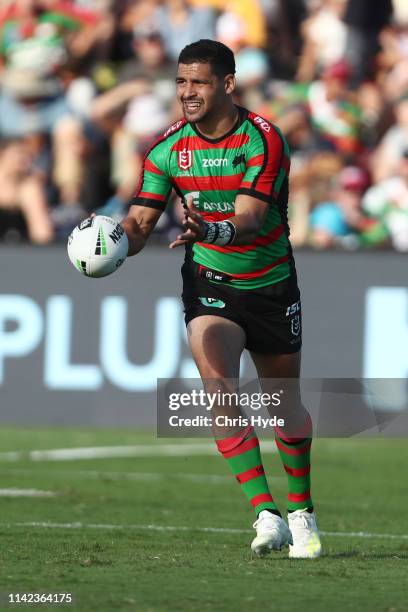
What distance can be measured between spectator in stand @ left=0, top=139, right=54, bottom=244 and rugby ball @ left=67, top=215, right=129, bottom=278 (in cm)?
925

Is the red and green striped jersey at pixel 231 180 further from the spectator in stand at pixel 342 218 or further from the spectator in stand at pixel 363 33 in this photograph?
the spectator in stand at pixel 363 33

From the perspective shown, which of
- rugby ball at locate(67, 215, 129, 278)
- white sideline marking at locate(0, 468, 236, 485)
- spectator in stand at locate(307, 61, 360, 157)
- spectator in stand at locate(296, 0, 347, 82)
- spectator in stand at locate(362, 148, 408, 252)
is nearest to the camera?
rugby ball at locate(67, 215, 129, 278)

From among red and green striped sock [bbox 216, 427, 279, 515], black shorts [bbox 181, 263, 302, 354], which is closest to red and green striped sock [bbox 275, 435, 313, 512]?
Answer: red and green striped sock [bbox 216, 427, 279, 515]

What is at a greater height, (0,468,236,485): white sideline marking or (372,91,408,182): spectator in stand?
(372,91,408,182): spectator in stand

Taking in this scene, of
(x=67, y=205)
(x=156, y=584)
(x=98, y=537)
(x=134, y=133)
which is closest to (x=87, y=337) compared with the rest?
(x=67, y=205)

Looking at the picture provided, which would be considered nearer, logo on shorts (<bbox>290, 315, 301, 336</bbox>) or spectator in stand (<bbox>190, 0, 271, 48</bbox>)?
logo on shorts (<bbox>290, 315, 301, 336</bbox>)

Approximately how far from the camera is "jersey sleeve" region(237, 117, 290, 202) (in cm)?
749

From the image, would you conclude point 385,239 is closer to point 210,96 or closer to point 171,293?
point 171,293

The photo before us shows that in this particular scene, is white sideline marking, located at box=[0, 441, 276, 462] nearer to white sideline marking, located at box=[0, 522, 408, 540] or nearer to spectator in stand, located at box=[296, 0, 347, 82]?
white sideline marking, located at box=[0, 522, 408, 540]

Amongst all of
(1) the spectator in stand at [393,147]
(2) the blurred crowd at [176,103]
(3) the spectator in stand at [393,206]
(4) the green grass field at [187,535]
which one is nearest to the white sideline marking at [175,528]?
(4) the green grass field at [187,535]

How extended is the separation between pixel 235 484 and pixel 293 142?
6.80 m

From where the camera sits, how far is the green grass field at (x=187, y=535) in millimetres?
6047

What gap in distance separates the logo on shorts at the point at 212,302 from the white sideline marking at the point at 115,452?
19.0 ft

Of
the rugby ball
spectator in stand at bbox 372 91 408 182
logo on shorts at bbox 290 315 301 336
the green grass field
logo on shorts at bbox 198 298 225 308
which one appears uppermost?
spectator in stand at bbox 372 91 408 182
